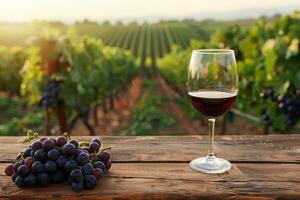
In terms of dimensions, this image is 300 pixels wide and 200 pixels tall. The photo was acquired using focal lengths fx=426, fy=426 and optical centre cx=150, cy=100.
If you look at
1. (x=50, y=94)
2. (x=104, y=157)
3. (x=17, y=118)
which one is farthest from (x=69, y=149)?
(x=17, y=118)

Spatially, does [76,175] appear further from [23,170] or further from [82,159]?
[23,170]

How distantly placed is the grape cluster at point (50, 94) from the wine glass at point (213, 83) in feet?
14.7

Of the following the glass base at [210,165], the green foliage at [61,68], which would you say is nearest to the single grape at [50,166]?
the glass base at [210,165]

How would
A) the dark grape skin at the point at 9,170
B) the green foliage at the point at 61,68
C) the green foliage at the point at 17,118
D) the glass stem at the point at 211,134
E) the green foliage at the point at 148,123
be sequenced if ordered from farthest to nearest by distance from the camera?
the green foliage at the point at 148,123, the green foliage at the point at 17,118, the green foliage at the point at 61,68, the glass stem at the point at 211,134, the dark grape skin at the point at 9,170

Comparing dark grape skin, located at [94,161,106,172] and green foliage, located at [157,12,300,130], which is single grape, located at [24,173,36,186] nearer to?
dark grape skin, located at [94,161,106,172]

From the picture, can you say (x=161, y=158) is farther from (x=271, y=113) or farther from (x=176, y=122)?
(x=176, y=122)

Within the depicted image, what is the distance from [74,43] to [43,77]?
633 mm

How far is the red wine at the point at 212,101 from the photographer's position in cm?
146

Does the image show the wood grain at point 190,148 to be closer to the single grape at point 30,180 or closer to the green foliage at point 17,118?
the single grape at point 30,180

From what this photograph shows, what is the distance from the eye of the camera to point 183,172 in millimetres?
1436

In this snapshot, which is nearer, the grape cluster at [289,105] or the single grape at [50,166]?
the single grape at [50,166]

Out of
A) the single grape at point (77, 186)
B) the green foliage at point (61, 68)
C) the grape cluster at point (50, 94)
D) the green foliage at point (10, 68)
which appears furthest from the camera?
the green foliage at point (10, 68)

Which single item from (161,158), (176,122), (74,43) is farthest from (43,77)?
(176,122)

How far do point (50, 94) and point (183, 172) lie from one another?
453cm
